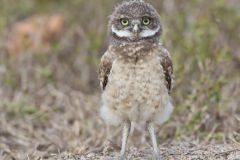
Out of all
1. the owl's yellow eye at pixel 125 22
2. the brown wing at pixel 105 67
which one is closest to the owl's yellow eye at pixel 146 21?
the owl's yellow eye at pixel 125 22

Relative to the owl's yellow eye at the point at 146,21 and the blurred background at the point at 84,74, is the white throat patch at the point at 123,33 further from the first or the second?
the blurred background at the point at 84,74

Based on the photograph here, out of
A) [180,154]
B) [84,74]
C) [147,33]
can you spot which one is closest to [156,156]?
[180,154]

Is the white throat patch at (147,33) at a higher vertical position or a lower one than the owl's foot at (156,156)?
higher

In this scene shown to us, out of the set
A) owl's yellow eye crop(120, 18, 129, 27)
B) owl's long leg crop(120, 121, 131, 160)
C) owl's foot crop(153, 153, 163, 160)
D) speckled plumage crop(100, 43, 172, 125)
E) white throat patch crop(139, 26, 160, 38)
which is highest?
owl's yellow eye crop(120, 18, 129, 27)

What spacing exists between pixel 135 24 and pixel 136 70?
0.34 m

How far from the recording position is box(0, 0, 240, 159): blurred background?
6594mm

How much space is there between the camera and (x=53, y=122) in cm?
720

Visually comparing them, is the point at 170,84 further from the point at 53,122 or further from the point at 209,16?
the point at 209,16

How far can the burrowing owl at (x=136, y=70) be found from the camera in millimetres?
5230

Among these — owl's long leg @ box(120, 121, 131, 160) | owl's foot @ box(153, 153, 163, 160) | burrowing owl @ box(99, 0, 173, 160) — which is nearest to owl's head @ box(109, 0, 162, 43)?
burrowing owl @ box(99, 0, 173, 160)

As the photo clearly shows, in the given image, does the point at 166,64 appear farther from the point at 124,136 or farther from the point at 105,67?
the point at 124,136

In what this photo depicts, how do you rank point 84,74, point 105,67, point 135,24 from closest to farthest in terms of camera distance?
point 135,24
point 105,67
point 84,74

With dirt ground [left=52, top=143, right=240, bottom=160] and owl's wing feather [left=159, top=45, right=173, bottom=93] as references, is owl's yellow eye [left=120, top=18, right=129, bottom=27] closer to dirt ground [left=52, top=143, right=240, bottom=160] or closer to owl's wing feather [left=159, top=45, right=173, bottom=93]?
owl's wing feather [left=159, top=45, right=173, bottom=93]

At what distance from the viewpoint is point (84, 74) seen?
27.2 ft
